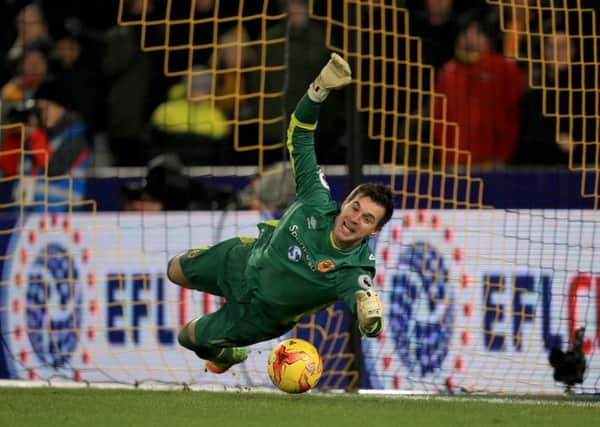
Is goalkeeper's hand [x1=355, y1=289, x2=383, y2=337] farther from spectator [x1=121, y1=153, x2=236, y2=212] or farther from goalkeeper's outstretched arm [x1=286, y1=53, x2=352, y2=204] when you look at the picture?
spectator [x1=121, y1=153, x2=236, y2=212]

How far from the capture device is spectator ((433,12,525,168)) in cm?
1050

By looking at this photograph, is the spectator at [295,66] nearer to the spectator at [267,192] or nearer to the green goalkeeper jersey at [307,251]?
the spectator at [267,192]

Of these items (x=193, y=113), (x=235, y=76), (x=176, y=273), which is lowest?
(x=176, y=273)

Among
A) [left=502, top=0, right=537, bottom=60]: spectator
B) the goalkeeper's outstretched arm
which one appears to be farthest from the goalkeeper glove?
[left=502, top=0, right=537, bottom=60]: spectator

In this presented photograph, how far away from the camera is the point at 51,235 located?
10.5 meters

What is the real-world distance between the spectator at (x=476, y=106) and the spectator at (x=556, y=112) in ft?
0.43

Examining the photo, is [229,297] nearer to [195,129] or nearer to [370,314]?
[370,314]

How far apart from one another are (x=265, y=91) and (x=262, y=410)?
141 inches

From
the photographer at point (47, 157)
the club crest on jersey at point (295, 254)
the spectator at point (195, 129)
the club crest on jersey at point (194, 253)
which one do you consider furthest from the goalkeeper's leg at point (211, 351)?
the spectator at point (195, 129)

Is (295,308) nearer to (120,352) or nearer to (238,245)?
(238,245)

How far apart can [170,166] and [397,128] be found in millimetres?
1784

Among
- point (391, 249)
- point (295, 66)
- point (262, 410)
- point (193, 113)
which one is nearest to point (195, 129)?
point (193, 113)

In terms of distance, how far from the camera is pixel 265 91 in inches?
443

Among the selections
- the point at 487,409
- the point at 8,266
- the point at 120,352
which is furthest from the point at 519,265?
the point at 8,266
